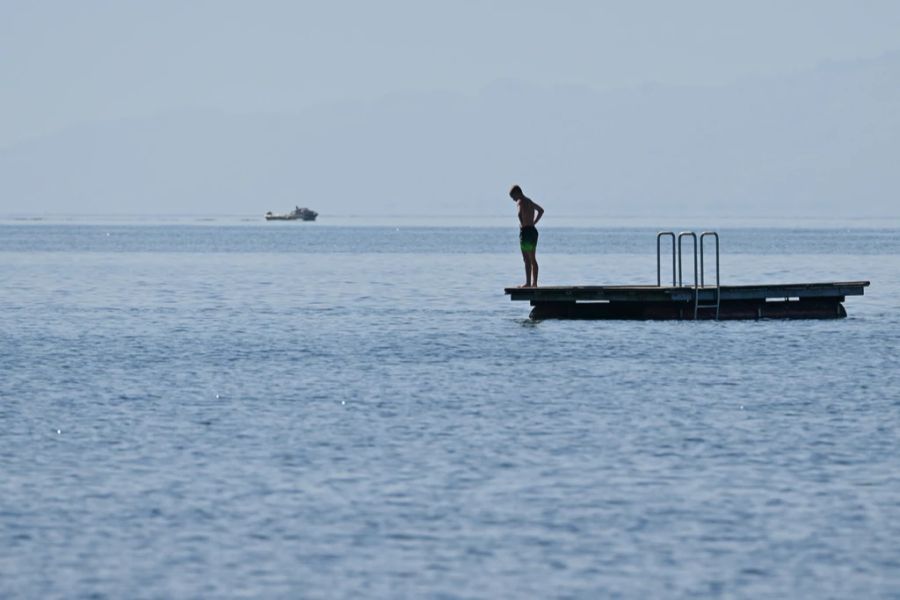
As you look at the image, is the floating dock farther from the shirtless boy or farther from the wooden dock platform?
the shirtless boy

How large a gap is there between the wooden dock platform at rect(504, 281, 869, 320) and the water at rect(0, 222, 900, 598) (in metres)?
0.38

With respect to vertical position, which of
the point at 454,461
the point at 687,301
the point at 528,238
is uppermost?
the point at 528,238

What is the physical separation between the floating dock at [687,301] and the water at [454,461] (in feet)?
1.26

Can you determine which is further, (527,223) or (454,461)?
(527,223)

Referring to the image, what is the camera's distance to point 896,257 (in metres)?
110

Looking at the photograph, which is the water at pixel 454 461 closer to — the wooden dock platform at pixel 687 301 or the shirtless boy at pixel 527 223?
the wooden dock platform at pixel 687 301

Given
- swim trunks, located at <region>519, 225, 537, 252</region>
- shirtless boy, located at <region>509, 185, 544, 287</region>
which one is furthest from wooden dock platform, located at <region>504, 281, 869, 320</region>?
swim trunks, located at <region>519, 225, 537, 252</region>

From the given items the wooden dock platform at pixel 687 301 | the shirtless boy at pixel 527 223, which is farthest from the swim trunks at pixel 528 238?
the wooden dock platform at pixel 687 301

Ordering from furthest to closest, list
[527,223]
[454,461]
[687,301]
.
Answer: [687,301]
[527,223]
[454,461]

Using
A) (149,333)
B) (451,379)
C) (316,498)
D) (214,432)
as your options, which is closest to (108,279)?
(149,333)

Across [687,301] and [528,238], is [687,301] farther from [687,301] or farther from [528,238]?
[528,238]

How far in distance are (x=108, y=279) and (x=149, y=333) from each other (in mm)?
35181

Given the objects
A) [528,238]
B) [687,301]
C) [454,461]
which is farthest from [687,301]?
[454,461]

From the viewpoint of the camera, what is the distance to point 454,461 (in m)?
20.2
